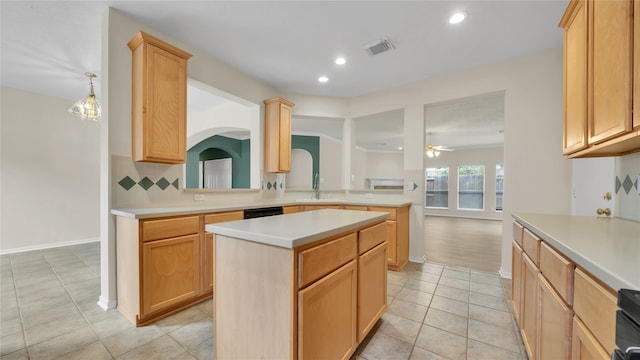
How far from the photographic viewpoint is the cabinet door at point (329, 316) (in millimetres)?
1102

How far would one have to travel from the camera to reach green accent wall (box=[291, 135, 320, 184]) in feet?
24.0

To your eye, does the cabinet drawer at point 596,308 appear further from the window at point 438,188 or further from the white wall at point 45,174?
the window at point 438,188

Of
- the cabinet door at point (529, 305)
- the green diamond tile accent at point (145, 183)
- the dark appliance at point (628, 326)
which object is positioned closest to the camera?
the dark appliance at point (628, 326)

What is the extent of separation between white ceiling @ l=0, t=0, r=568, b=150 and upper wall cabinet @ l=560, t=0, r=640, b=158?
0.87 m

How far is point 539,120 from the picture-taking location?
288 cm

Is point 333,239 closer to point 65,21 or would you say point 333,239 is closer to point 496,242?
point 65,21

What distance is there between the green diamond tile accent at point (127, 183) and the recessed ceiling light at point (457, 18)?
135 inches

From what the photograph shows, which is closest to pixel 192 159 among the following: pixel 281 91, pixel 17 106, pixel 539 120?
pixel 17 106

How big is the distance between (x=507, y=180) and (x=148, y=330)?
4.05 meters

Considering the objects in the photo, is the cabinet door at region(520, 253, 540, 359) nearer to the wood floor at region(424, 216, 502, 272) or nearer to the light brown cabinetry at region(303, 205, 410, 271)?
the light brown cabinetry at region(303, 205, 410, 271)

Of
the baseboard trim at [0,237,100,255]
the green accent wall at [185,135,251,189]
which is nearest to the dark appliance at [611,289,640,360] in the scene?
the baseboard trim at [0,237,100,255]

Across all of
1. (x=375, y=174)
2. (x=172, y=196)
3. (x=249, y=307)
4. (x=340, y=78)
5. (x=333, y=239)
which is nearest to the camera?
(x=249, y=307)

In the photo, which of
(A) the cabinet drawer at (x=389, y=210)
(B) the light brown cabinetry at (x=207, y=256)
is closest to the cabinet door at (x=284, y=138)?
(A) the cabinet drawer at (x=389, y=210)

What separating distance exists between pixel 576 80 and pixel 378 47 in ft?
5.94
